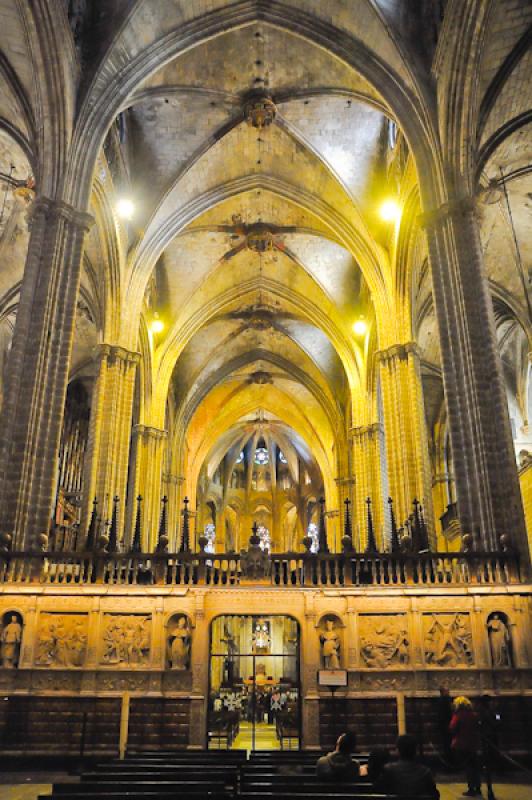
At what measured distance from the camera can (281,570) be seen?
408 inches

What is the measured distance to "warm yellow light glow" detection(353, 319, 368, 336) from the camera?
25484 mm

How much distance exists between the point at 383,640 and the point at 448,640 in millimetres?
→ 899

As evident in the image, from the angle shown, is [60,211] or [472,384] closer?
[472,384]

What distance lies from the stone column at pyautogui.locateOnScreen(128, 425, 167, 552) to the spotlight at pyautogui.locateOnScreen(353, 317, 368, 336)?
800 centimetres

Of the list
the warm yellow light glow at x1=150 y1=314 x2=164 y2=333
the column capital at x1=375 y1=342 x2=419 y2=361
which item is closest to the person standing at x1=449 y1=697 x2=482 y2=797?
the column capital at x1=375 y1=342 x2=419 y2=361

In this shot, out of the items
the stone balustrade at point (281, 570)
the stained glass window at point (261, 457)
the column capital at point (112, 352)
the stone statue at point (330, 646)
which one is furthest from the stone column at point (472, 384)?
the stained glass window at point (261, 457)

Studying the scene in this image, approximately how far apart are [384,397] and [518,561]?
31.8 ft

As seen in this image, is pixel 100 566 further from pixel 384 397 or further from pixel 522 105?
pixel 522 105

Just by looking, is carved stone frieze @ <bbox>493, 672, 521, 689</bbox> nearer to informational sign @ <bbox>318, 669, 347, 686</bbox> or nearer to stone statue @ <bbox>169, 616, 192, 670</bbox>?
informational sign @ <bbox>318, 669, 347, 686</bbox>

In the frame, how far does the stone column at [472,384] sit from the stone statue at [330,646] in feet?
10.1

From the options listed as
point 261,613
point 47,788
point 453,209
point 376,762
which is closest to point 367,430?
point 453,209

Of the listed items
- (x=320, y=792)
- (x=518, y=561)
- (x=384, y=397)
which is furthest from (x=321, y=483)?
(x=320, y=792)

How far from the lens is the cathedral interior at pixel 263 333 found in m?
9.59

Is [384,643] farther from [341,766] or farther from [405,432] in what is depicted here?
[405,432]
